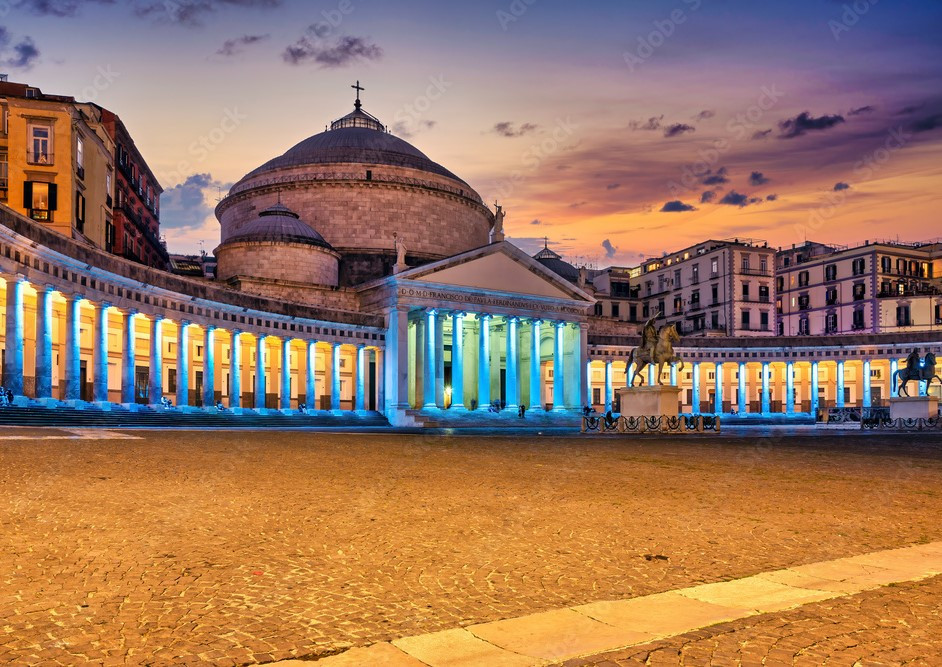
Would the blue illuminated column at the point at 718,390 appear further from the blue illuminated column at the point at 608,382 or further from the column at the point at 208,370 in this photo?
the column at the point at 208,370

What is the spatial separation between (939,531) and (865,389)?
265ft

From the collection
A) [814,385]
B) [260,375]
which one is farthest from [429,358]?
[814,385]

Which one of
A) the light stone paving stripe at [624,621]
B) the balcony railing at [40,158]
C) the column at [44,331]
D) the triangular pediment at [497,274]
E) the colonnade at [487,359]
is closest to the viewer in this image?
the light stone paving stripe at [624,621]

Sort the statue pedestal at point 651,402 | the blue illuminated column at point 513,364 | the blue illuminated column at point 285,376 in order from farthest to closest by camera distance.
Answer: the blue illuminated column at point 513,364, the blue illuminated column at point 285,376, the statue pedestal at point 651,402

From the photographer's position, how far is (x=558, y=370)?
6962 centimetres

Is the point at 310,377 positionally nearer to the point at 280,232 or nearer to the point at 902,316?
the point at 280,232

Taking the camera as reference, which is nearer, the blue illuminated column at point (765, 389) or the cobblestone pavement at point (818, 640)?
the cobblestone pavement at point (818, 640)

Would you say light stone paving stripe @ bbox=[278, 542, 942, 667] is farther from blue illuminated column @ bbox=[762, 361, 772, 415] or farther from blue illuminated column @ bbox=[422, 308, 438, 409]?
blue illuminated column @ bbox=[762, 361, 772, 415]

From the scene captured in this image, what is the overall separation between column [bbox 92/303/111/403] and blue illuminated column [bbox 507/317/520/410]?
3374 centimetres

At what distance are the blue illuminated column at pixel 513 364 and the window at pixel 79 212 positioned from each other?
107ft

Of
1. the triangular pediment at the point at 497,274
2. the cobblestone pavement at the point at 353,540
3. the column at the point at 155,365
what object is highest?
the triangular pediment at the point at 497,274

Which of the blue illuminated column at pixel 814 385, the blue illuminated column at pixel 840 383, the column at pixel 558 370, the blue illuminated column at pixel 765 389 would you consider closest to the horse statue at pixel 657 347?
the column at pixel 558 370

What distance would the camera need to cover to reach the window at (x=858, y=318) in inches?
3717

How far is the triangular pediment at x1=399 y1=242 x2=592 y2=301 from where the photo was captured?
6234cm
